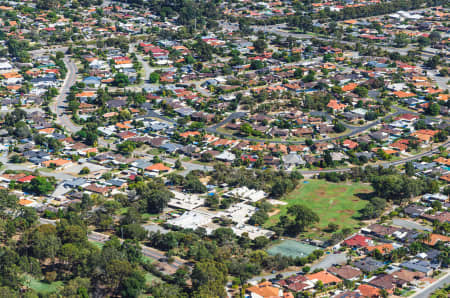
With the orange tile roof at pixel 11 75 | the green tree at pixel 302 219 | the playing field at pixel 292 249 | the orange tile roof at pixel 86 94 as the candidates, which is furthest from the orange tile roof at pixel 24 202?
the orange tile roof at pixel 11 75

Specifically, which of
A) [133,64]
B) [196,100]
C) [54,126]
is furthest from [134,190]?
[133,64]

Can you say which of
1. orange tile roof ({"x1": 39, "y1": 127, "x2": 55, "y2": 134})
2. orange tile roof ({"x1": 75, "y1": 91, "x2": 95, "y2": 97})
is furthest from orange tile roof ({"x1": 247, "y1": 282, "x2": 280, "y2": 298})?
orange tile roof ({"x1": 75, "y1": 91, "x2": 95, "y2": 97})

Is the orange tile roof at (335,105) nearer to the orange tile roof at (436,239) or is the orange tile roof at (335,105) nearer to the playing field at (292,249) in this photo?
the orange tile roof at (436,239)

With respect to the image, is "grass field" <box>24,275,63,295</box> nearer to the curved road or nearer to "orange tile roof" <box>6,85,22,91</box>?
the curved road

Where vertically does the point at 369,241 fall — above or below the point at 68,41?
below

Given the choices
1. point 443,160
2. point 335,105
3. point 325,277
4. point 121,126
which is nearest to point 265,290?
point 325,277

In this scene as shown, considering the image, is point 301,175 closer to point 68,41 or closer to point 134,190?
point 134,190

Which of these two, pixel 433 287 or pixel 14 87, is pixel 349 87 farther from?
pixel 433 287
